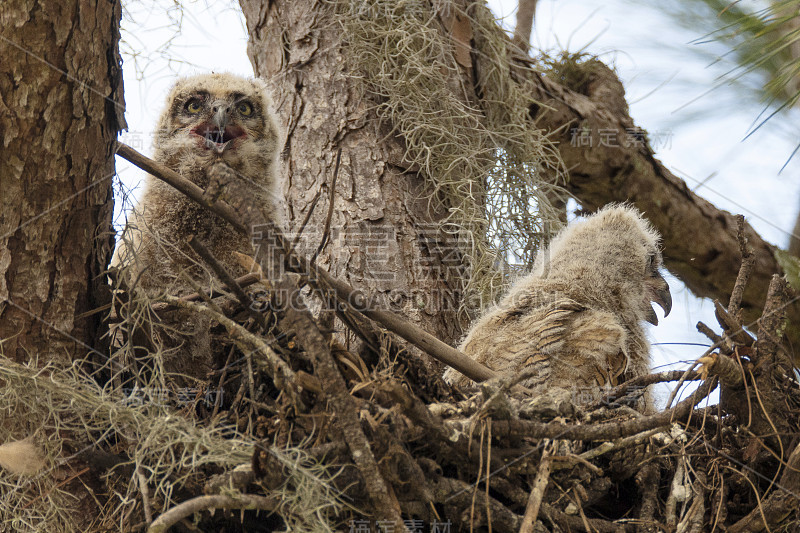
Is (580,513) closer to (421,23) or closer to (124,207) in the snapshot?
(124,207)

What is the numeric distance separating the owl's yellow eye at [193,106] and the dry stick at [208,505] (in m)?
2.00

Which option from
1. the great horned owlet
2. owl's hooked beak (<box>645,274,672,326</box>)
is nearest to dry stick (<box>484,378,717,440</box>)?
the great horned owlet

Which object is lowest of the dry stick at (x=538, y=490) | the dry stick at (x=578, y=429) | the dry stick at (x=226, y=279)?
the dry stick at (x=538, y=490)

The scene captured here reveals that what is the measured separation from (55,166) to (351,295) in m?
0.88

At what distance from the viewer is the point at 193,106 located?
330 centimetres

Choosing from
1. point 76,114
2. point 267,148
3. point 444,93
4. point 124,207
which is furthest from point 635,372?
point 76,114

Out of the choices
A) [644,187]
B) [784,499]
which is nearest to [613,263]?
[644,187]

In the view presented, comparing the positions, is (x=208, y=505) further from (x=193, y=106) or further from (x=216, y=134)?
(x=193, y=106)

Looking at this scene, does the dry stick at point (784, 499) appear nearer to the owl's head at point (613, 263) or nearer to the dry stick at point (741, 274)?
the dry stick at point (741, 274)

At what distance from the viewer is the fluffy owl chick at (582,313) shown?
109 inches

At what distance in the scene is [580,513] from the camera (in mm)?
2010

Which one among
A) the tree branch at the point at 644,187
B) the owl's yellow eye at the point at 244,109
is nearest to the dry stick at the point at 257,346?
the owl's yellow eye at the point at 244,109

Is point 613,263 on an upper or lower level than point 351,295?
upper

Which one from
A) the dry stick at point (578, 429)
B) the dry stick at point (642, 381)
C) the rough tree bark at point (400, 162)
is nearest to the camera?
the dry stick at point (578, 429)
